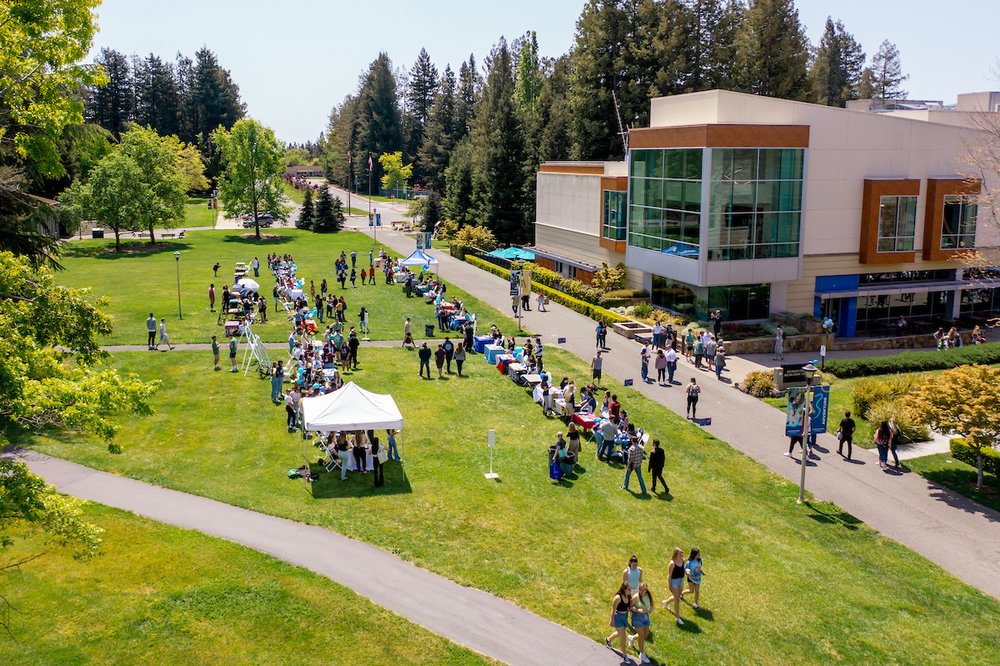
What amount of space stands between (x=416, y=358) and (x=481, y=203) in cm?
3779

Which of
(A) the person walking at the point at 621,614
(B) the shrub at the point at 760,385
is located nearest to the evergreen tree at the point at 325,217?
(B) the shrub at the point at 760,385

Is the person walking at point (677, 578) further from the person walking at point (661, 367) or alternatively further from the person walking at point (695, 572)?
the person walking at point (661, 367)

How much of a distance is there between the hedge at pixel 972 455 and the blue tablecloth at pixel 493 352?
51.8 ft

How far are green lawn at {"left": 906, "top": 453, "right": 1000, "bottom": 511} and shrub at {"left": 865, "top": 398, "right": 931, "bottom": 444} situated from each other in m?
1.01

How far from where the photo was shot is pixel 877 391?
28.0 meters

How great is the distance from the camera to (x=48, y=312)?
11.5 meters

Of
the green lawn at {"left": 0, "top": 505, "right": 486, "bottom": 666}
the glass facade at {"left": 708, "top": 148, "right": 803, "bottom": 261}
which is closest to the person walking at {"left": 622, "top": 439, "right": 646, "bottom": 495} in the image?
the green lawn at {"left": 0, "top": 505, "right": 486, "bottom": 666}

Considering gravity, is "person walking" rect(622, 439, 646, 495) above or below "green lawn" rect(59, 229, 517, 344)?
below

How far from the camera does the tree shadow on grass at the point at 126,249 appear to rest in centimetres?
6331

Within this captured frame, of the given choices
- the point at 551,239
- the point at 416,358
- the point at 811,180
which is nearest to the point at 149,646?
the point at 416,358

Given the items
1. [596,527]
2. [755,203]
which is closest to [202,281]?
[755,203]

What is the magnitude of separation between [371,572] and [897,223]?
34.6 meters

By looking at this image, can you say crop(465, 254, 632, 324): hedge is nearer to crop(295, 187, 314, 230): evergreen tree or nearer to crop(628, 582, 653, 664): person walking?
crop(628, 582, 653, 664): person walking

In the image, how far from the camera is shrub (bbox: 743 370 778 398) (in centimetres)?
3047
